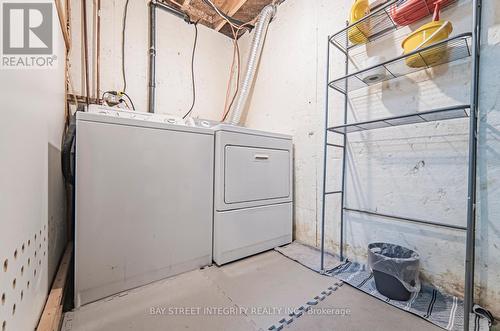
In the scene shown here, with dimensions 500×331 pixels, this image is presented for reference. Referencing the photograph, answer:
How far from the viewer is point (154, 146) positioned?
3.98ft

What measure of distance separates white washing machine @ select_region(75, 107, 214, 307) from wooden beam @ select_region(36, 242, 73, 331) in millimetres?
76

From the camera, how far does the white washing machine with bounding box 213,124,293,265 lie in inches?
56.7

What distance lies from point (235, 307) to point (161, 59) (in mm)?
2134

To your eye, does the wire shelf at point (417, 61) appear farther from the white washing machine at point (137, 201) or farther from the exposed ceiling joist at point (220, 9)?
the exposed ceiling joist at point (220, 9)

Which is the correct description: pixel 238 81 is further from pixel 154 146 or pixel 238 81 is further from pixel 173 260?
pixel 173 260

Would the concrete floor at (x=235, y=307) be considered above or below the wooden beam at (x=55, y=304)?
below

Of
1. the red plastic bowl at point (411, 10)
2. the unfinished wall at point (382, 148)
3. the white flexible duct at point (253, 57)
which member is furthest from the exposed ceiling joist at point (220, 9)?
the red plastic bowl at point (411, 10)

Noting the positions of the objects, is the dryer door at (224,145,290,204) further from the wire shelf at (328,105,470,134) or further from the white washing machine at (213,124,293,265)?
the wire shelf at (328,105,470,134)

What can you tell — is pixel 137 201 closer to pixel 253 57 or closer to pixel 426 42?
pixel 426 42

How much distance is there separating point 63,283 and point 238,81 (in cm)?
232

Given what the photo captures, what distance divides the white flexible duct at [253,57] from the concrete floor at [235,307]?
1521mm

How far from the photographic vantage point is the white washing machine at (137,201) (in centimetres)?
102

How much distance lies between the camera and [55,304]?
849 millimetres

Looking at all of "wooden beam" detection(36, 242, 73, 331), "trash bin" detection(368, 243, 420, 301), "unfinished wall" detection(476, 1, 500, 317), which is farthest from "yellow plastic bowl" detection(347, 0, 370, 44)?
"wooden beam" detection(36, 242, 73, 331)
